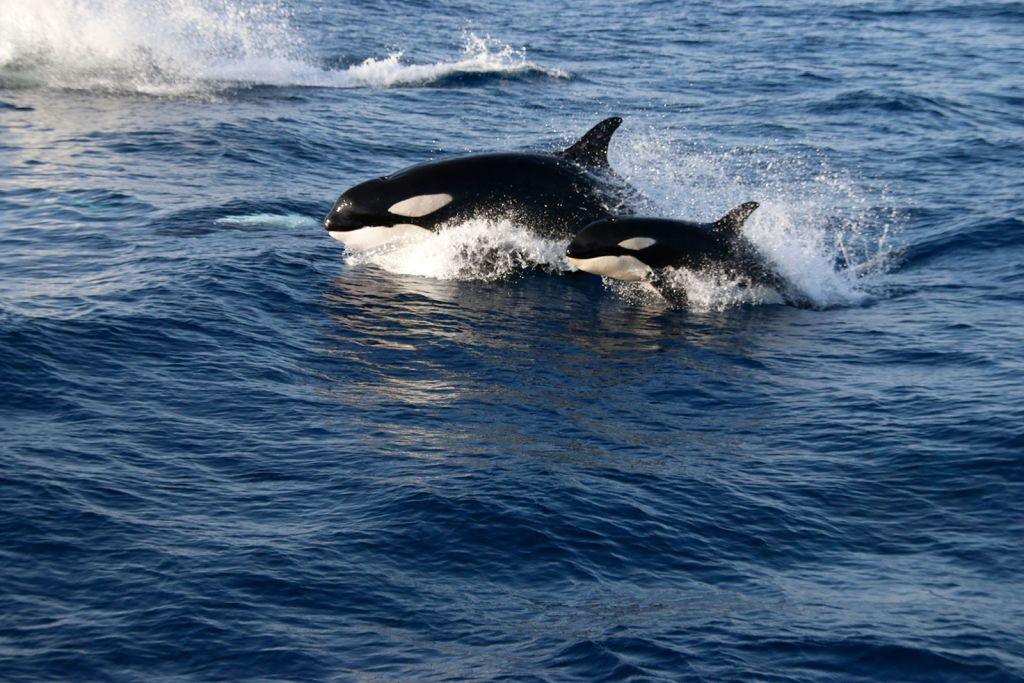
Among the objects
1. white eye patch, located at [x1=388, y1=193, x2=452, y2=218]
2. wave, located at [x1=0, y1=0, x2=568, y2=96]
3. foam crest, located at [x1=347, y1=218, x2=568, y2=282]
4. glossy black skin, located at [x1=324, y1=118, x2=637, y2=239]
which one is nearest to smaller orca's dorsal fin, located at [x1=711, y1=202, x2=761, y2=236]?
glossy black skin, located at [x1=324, y1=118, x2=637, y2=239]

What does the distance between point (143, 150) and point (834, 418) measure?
1622 cm

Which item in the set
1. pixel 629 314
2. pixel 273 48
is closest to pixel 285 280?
pixel 629 314

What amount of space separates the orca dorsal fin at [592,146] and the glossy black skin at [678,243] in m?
1.73

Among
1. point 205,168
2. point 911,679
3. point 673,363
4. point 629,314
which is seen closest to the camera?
point 911,679

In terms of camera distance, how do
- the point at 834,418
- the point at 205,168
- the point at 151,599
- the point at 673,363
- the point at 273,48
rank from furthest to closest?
the point at 273,48
the point at 205,168
the point at 673,363
the point at 834,418
the point at 151,599

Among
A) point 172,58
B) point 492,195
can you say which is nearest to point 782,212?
point 492,195

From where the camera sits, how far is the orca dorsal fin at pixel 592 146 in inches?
781

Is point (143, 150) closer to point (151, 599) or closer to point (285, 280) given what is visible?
point (285, 280)

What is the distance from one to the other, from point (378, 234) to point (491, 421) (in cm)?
612

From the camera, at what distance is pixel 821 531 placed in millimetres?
11750

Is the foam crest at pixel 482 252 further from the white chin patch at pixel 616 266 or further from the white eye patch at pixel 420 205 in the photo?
the white chin patch at pixel 616 266

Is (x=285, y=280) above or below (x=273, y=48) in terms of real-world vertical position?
below

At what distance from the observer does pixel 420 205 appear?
19156 millimetres

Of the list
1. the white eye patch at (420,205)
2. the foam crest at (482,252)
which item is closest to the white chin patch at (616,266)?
the foam crest at (482,252)
